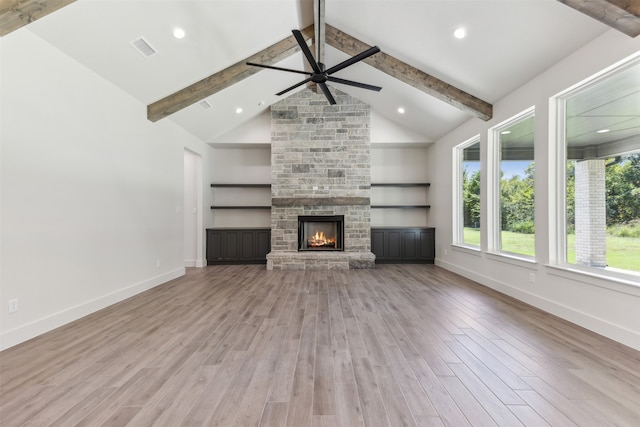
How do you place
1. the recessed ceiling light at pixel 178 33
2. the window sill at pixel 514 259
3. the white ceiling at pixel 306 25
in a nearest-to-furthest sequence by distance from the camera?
1. the white ceiling at pixel 306 25
2. the recessed ceiling light at pixel 178 33
3. the window sill at pixel 514 259

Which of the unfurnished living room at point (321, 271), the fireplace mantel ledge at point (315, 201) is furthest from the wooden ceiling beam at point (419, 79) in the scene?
the fireplace mantel ledge at point (315, 201)

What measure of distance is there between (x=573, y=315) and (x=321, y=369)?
8.76 ft

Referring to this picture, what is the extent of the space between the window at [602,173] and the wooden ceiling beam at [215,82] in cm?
379

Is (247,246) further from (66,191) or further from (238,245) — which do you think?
(66,191)

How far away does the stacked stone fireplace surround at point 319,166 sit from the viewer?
650 cm

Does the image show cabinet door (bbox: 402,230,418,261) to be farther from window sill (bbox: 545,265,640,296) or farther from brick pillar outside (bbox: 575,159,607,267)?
brick pillar outside (bbox: 575,159,607,267)

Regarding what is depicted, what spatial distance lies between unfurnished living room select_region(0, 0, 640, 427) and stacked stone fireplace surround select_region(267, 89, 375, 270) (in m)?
0.77

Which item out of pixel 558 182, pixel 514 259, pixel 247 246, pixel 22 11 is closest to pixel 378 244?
pixel 247 246

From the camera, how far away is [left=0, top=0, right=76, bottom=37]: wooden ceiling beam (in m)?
2.24

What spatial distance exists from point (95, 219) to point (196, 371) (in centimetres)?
244

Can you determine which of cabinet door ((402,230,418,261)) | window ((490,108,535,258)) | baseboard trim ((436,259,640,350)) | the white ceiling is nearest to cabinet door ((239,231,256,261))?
the white ceiling

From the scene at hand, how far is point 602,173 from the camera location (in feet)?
9.49

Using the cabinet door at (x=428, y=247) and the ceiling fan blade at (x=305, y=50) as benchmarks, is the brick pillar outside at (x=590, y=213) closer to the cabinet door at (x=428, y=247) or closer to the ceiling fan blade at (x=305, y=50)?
the ceiling fan blade at (x=305, y=50)

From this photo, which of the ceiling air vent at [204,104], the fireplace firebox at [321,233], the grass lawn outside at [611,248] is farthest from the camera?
the fireplace firebox at [321,233]
